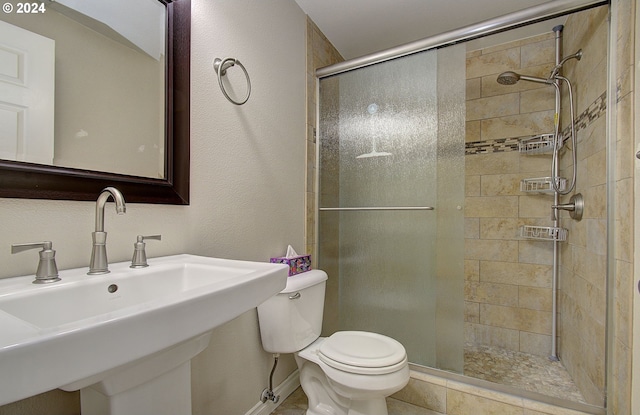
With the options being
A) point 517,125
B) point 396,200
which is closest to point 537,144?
point 517,125

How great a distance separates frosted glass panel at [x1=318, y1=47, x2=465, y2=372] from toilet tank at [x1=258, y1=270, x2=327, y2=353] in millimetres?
470

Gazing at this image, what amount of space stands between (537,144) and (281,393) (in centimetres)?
237

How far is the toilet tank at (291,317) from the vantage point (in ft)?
4.75

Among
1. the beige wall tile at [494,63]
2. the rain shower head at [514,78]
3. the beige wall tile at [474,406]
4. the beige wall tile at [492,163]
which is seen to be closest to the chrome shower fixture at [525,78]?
the rain shower head at [514,78]

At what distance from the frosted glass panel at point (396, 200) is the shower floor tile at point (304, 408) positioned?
0.24 metres

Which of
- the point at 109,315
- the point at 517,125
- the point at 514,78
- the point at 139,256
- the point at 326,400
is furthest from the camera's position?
the point at 517,125

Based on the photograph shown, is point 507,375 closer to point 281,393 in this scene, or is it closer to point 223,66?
point 281,393

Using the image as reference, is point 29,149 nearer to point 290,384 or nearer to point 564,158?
point 290,384

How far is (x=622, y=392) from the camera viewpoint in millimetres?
1243

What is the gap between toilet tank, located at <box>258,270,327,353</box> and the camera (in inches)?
56.9

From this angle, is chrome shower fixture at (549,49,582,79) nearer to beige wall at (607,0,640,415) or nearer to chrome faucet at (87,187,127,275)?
beige wall at (607,0,640,415)

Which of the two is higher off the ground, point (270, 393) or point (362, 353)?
point (362, 353)

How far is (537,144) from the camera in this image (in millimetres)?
2170

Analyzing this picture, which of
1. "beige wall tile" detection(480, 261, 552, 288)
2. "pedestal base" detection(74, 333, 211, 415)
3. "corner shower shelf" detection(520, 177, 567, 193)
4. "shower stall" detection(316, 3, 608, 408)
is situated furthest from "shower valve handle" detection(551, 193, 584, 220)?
"pedestal base" detection(74, 333, 211, 415)
